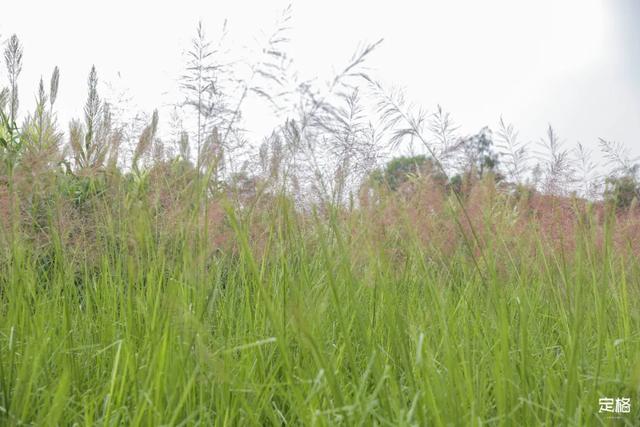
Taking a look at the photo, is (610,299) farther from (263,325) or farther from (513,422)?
(263,325)

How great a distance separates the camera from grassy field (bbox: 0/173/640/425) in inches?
55.3

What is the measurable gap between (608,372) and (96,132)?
89.3 inches

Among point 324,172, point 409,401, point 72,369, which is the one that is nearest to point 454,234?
point 324,172

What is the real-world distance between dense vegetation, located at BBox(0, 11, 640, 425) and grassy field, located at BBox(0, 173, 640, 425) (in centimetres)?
1

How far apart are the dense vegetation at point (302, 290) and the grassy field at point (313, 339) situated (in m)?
0.01

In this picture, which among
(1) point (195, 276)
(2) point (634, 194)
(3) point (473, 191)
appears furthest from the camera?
(2) point (634, 194)

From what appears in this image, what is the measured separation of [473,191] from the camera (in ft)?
8.52

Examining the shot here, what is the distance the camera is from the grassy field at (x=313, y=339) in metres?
1.41

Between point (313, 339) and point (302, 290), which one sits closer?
point (313, 339)

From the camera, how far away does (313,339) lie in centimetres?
116

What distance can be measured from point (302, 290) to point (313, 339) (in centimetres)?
79

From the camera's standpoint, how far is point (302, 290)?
1.95 m

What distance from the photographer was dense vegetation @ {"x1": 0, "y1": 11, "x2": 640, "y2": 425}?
57.9 inches

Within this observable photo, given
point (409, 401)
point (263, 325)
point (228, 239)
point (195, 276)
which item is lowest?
point (409, 401)
